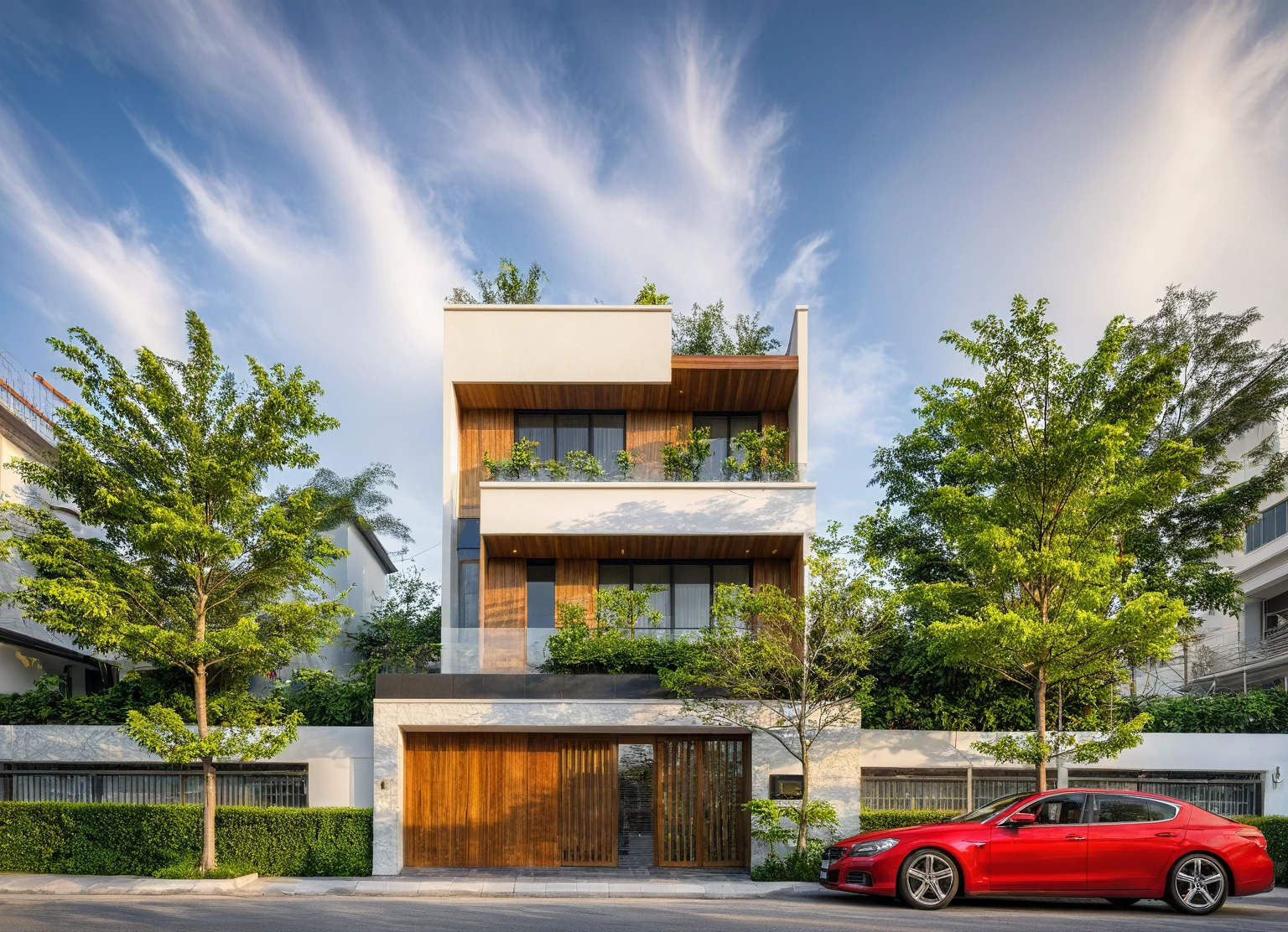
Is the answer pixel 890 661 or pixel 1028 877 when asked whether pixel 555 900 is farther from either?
pixel 890 661

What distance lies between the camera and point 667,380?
20500 millimetres

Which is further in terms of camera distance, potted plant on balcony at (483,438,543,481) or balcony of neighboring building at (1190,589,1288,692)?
balcony of neighboring building at (1190,589,1288,692)

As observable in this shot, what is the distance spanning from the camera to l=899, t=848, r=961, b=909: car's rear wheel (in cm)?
1169

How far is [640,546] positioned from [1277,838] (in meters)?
12.0

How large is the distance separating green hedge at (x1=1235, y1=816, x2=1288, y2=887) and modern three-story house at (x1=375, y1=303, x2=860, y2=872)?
6086mm

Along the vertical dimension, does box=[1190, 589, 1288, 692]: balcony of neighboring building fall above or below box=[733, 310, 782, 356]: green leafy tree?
below

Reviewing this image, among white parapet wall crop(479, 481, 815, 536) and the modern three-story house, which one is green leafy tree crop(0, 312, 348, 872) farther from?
white parapet wall crop(479, 481, 815, 536)

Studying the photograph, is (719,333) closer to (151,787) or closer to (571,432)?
(571,432)

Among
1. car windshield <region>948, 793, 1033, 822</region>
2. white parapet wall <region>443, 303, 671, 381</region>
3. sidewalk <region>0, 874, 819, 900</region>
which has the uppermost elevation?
white parapet wall <region>443, 303, 671, 381</region>

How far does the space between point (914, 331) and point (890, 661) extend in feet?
18.8

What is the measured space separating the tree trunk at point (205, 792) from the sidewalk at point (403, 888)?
64cm

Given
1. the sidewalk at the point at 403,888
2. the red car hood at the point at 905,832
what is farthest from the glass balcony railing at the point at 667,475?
the red car hood at the point at 905,832

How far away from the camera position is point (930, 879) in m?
11.7

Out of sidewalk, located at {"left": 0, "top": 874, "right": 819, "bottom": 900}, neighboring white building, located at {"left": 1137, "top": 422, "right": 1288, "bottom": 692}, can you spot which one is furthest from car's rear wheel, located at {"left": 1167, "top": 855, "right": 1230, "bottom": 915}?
neighboring white building, located at {"left": 1137, "top": 422, "right": 1288, "bottom": 692}
